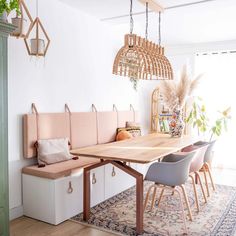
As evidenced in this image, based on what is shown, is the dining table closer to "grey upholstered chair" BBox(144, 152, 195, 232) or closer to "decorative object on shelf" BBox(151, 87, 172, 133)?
"grey upholstered chair" BBox(144, 152, 195, 232)

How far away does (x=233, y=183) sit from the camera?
4.45 metres

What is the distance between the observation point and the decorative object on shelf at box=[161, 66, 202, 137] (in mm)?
4062

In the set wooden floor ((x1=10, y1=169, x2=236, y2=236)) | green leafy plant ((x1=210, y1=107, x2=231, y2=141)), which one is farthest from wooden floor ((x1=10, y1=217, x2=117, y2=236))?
green leafy plant ((x1=210, y1=107, x2=231, y2=141))

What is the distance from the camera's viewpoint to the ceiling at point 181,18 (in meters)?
3.41

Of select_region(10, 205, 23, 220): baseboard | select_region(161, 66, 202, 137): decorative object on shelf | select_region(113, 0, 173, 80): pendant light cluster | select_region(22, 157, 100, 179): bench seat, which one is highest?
select_region(113, 0, 173, 80): pendant light cluster

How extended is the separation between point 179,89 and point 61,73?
1.65 m

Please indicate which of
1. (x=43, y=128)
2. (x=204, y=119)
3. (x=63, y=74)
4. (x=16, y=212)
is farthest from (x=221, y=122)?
(x=16, y=212)

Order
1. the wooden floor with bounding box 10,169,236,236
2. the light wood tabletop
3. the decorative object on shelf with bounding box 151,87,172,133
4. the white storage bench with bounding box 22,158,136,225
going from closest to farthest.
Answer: the light wood tabletop → the wooden floor with bounding box 10,169,236,236 → the white storage bench with bounding box 22,158,136,225 → the decorative object on shelf with bounding box 151,87,172,133

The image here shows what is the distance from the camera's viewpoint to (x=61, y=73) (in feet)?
12.2

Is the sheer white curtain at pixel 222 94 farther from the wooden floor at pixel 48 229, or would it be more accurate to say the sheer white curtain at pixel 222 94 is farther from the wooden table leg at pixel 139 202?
the wooden floor at pixel 48 229

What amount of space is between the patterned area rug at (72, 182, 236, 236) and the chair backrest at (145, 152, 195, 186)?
0.45 m

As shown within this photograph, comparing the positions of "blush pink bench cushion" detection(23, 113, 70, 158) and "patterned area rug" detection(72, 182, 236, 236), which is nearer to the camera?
"patterned area rug" detection(72, 182, 236, 236)

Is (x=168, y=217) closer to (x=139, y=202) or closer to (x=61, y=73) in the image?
(x=139, y=202)

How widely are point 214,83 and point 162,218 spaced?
11.0 feet
